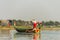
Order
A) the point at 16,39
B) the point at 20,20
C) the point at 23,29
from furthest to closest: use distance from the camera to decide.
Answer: the point at 20,20 < the point at 23,29 < the point at 16,39

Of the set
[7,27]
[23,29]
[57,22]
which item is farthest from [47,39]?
[7,27]

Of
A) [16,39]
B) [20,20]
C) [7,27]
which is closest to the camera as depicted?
[16,39]

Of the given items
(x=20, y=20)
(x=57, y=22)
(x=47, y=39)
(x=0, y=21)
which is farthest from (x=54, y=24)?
(x=47, y=39)

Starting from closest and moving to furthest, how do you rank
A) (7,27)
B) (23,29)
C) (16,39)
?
(16,39) < (23,29) < (7,27)

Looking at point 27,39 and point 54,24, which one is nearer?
point 27,39

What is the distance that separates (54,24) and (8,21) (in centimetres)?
199

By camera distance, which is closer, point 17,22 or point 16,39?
point 16,39

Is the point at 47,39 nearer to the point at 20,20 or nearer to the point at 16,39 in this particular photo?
the point at 16,39

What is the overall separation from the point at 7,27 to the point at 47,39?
5919mm

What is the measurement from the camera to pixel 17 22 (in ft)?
45.0

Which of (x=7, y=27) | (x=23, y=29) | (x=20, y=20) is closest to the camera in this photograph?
(x=23, y=29)

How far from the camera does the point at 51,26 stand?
14.1 metres

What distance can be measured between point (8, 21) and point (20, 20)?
63 cm

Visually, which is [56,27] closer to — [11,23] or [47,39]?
[11,23]
